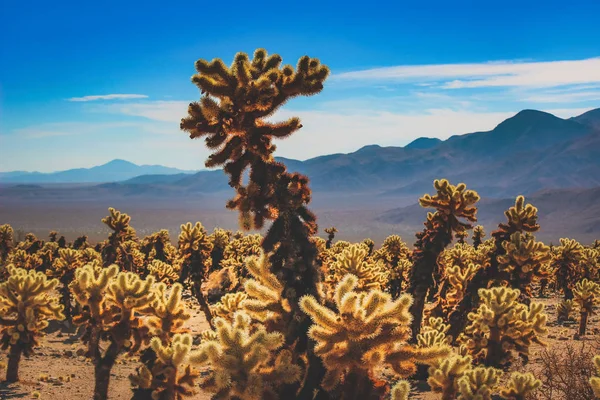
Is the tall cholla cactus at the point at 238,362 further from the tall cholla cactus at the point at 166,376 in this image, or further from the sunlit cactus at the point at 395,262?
the sunlit cactus at the point at 395,262

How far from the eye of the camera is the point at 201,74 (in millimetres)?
7621

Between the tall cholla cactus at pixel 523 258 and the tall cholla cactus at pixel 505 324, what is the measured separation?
213 cm

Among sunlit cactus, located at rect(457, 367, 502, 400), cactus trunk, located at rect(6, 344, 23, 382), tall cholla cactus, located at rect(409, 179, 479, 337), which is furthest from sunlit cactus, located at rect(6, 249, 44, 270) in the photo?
sunlit cactus, located at rect(457, 367, 502, 400)

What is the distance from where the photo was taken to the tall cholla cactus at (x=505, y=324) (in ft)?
46.1

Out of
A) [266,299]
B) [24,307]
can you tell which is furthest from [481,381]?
[24,307]

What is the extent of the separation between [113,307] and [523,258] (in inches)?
498

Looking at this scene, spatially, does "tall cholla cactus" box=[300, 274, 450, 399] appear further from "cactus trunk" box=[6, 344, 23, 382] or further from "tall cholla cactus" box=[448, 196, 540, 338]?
"cactus trunk" box=[6, 344, 23, 382]

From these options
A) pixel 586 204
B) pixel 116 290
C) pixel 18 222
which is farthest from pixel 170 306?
pixel 586 204

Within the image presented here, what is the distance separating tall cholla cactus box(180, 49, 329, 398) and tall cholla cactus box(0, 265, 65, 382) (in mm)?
10105

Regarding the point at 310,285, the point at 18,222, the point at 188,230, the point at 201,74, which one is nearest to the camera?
the point at 201,74

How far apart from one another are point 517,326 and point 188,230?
1520 centimetres

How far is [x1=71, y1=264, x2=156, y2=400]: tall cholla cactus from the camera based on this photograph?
11453 millimetres

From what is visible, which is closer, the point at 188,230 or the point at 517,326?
the point at 517,326

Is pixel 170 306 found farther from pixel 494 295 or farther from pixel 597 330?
pixel 597 330
